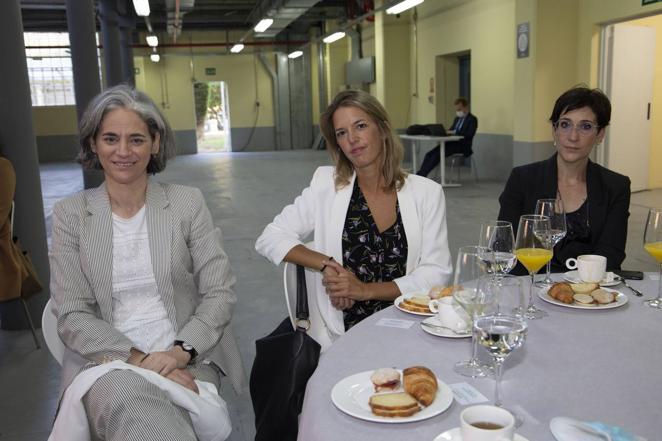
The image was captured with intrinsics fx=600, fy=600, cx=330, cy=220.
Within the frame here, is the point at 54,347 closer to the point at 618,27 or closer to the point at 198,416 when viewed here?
the point at 198,416

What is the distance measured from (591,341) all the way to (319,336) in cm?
100

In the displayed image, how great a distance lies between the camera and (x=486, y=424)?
919 mm

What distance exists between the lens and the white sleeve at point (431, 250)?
2062 millimetres

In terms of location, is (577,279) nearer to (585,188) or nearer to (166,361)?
(585,188)

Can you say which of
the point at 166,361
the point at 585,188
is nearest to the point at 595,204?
the point at 585,188

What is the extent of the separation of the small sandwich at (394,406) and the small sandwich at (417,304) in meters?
0.50

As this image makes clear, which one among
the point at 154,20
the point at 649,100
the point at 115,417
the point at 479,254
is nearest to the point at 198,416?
the point at 115,417

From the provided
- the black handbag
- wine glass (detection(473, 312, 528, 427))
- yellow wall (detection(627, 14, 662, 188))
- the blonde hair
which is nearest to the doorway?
yellow wall (detection(627, 14, 662, 188))

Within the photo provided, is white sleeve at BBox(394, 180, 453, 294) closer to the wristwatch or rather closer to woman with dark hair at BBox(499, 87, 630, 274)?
woman with dark hair at BBox(499, 87, 630, 274)

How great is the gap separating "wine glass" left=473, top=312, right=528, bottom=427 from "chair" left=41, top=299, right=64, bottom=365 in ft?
4.54

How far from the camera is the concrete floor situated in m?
2.79

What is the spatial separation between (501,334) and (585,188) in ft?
5.06

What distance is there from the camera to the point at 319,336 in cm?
215

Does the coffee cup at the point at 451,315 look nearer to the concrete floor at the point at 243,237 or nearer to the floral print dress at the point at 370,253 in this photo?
the floral print dress at the point at 370,253
